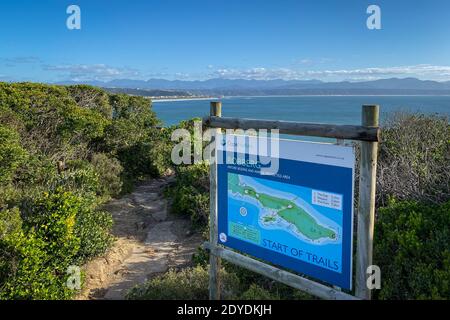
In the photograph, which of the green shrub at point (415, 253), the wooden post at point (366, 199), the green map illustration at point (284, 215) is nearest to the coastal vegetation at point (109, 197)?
the green shrub at point (415, 253)

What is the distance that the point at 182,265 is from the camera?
8.62m

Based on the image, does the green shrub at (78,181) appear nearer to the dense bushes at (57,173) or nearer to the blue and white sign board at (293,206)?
the dense bushes at (57,173)

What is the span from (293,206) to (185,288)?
251cm

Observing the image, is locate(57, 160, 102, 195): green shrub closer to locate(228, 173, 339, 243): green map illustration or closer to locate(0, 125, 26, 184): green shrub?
locate(0, 125, 26, 184): green shrub

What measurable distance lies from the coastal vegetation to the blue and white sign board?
1079 millimetres

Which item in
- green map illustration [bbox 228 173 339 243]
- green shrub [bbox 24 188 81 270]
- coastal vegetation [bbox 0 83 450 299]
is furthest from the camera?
green shrub [bbox 24 188 81 270]

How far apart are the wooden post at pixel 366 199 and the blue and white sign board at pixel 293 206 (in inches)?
3.8

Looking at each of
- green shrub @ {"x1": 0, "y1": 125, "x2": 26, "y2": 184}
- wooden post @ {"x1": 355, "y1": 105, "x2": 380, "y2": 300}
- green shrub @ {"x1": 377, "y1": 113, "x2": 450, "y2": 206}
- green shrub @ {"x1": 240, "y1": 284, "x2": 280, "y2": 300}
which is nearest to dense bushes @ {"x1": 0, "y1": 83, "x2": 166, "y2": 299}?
green shrub @ {"x1": 0, "y1": 125, "x2": 26, "y2": 184}

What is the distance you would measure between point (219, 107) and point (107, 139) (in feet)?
36.2

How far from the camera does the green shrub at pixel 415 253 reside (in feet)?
15.5

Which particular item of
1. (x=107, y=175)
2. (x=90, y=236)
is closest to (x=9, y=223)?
(x=90, y=236)

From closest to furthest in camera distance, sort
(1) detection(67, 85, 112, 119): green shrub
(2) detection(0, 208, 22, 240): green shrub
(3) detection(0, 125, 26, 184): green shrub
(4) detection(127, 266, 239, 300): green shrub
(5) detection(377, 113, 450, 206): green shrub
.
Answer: (4) detection(127, 266, 239, 300): green shrub
(2) detection(0, 208, 22, 240): green shrub
(5) detection(377, 113, 450, 206): green shrub
(3) detection(0, 125, 26, 184): green shrub
(1) detection(67, 85, 112, 119): green shrub

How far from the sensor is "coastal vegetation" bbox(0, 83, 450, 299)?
552 centimetres

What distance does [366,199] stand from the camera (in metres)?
4.00
